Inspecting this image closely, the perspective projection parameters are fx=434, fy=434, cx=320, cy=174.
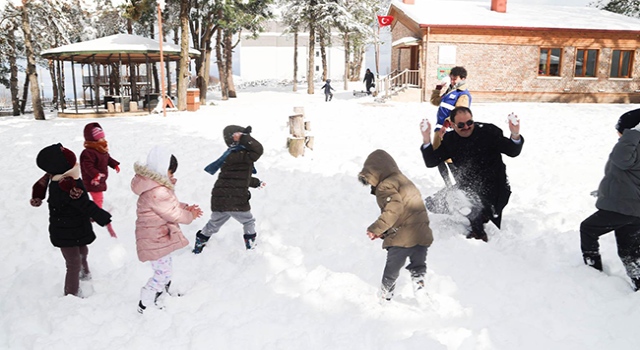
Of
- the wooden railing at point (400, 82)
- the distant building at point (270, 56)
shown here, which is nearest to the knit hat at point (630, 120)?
the wooden railing at point (400, 82)

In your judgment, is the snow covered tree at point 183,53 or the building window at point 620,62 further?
the building window at point 620,62

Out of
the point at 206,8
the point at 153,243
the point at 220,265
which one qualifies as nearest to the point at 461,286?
the point at 220,265

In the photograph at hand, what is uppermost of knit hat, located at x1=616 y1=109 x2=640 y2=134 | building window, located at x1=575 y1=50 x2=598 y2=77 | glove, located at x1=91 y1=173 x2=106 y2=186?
building window, located at x1=575 y1=50 x2=598 y2=77

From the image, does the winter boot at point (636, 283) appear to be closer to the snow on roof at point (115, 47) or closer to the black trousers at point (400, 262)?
the black trousers at point (400, 262)

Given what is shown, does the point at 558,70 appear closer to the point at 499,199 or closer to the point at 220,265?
the point at 499,199

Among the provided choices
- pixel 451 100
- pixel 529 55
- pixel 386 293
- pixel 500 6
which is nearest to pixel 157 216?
pixel 386 293

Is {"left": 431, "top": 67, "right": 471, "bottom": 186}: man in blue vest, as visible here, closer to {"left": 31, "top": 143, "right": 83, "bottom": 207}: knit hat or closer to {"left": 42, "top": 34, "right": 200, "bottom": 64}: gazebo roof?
{"left": 31, "top": 143, "right": 83, "bottom": 207}: knit hat

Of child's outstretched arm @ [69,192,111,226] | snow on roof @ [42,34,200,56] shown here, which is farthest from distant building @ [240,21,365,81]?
child's outstretched arm @ [69,192,111,226]

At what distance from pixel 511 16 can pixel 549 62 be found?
3.55m

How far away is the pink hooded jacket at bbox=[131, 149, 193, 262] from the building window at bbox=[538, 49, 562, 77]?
25.2 m

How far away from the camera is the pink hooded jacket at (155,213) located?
3.69 m

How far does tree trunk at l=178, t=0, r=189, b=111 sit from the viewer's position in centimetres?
1847

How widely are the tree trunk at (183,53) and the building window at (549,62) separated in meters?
18.8

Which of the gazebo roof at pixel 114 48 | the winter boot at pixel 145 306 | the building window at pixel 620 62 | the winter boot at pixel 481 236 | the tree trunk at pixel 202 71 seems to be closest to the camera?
the winter boot at pixel 145 306
